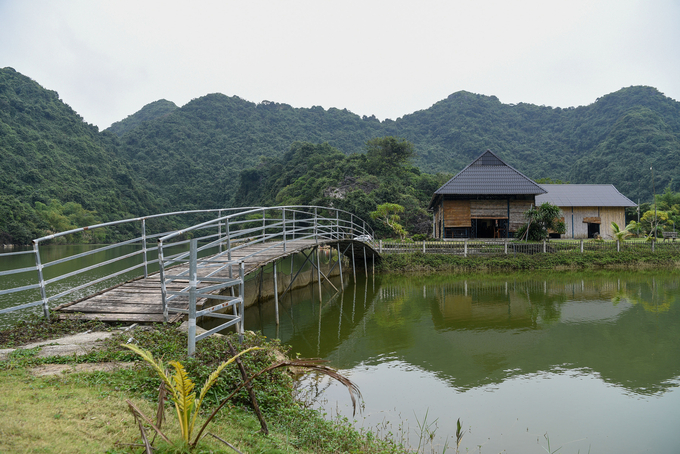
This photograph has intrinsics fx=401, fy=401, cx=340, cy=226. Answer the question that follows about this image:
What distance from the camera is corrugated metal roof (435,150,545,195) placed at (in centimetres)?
2598

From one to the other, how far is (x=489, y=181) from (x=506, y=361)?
20.8 meters

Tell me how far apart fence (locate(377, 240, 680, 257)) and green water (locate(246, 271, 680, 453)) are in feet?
21.3

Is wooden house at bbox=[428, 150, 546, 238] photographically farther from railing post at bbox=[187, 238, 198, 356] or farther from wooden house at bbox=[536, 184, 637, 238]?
railing post at bbox=[187, 238, 198, 356]

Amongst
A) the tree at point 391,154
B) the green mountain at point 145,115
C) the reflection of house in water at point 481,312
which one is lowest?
the reflection of house in water at point 481,312

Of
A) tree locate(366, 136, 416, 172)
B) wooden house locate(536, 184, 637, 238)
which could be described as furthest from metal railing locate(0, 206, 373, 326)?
tree locate(366, 136, 416, 172)

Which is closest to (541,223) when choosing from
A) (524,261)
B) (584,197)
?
(524,261)

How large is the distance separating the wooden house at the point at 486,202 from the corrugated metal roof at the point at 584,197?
5.48 metres

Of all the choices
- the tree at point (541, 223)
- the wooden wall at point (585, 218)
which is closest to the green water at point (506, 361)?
the tree at point (541, 223)

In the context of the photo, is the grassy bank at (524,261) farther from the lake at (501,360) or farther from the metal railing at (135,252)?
the lake at (501,360)

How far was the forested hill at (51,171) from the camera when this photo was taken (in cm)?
3934

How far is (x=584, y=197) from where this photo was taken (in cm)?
3153

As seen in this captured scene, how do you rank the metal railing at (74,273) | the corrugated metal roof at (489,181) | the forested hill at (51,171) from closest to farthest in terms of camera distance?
the metal railing at (74,273), the corrugated metal roof at (489,181), the forested hill at (51,171)

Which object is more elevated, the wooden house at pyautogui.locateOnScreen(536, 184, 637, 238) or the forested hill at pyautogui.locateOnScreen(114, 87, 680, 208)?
the forested hill at pyautogui.locateOnScreen(114, 87, 680, 208)

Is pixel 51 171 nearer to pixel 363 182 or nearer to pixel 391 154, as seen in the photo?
pixel 363 182
